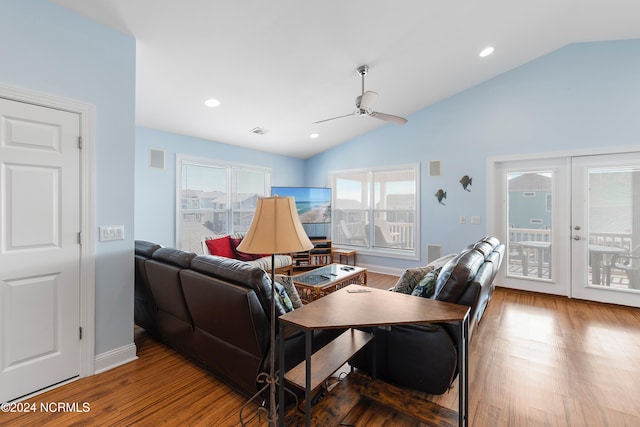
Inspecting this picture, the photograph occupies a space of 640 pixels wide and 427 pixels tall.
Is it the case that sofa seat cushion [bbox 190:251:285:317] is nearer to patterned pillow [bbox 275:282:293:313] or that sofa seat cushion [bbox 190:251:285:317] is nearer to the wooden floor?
patterned pillow [bbox 275:282:293:313]

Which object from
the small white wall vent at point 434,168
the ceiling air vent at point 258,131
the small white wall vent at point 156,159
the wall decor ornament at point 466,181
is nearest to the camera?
the small white wall vent at point 156,159

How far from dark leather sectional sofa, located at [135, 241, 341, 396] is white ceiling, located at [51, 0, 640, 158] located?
1.90 meters

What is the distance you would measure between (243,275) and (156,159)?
3370 mm

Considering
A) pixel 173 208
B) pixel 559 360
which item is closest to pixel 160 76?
pixel 173 208

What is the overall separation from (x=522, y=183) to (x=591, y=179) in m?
0.77

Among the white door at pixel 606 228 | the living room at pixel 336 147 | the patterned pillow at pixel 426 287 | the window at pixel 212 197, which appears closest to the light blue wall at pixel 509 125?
the living room at pixel 336 147

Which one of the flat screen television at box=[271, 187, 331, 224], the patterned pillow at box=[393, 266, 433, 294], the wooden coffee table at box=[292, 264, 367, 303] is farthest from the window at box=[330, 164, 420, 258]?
the patterned pillow at box=[393, 266, 433, 294]

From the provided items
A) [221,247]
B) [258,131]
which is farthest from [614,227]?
[221,247]

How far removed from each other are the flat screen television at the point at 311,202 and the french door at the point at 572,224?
3.05 metres

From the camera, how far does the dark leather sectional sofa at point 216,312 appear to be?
175cm

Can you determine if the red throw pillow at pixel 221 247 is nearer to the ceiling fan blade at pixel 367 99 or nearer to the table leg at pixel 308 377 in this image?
the ceiling fan blade at pixel 367 99

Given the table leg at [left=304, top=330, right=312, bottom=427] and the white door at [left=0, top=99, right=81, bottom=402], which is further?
the white door at [left=0, top=99, right=81, bottom=402]

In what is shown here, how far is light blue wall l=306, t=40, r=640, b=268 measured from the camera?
366 cm

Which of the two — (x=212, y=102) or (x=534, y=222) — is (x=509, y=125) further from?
(x=212, y=102)
